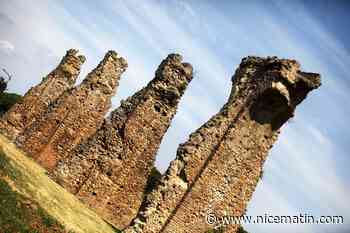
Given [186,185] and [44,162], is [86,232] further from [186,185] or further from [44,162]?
[44,162]

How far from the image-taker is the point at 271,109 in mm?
15117

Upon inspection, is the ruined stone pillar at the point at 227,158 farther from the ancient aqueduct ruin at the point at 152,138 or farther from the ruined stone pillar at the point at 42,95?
the ruined stone pillar at the point at 42,95

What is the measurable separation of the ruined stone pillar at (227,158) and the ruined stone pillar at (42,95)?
17.2m

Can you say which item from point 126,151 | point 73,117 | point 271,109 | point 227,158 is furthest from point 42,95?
point 271,109

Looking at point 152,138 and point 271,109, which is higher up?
point 271,109

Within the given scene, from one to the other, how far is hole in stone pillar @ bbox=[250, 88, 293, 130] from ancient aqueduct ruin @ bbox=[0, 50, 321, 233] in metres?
0.03

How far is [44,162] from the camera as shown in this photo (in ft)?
79.5

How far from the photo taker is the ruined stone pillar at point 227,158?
14.1 meters

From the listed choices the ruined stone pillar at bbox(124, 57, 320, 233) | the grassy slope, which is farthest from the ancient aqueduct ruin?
the grassy slope

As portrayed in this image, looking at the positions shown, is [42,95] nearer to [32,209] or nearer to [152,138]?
[152,138]

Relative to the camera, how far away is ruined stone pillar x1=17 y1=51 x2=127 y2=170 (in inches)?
968

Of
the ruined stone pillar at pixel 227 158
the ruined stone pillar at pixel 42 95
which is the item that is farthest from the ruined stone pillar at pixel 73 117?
the ruined stone pillar at pixel 227 158

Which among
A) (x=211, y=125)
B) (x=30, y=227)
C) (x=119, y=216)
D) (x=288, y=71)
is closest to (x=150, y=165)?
(x=119, y=216)

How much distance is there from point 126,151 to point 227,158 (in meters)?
8.43
